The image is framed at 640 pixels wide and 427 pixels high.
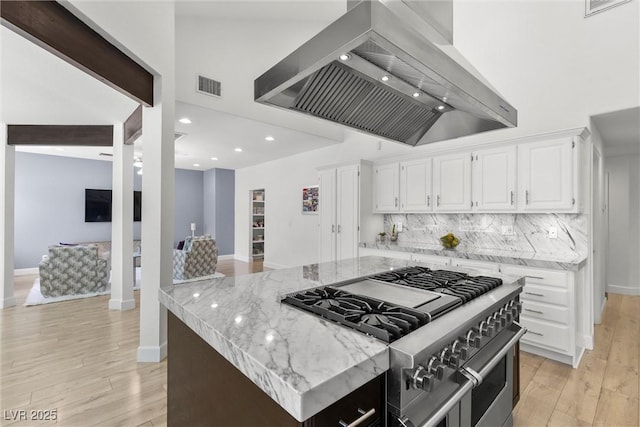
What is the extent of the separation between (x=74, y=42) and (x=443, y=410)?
2823 millimetres

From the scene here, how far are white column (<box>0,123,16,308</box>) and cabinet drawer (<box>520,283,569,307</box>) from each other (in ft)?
21.4

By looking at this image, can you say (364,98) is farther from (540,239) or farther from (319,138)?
(319,138)

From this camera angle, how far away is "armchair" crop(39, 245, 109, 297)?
4535 millimetres

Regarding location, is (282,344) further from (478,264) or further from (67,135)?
(67,135)

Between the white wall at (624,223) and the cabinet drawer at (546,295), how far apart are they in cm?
358

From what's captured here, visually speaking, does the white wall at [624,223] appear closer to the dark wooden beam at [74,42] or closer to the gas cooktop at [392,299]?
the gas cooktop at [392,299]

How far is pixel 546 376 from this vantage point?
252 cm

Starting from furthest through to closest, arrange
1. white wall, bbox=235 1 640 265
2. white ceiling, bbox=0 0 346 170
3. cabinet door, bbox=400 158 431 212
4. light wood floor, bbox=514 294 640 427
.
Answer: cabinet door, bbox=400 158 431 212 < white wall, bbox=235 1 640 265 < white ceiling, bbox=0 0 346 170 < light wood floor, bbox=514 294 640 427

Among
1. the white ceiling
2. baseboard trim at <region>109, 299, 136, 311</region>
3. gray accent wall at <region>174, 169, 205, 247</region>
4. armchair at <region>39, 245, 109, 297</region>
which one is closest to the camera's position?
the white ceiling

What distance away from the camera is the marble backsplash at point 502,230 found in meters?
3.16

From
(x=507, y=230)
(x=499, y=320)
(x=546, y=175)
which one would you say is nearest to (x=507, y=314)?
(x=499, y=320)

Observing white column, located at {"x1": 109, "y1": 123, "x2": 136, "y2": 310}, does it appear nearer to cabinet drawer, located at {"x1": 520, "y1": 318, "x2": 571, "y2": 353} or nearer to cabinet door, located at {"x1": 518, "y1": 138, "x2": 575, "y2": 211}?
cabinet drawer, located at {"x1": 520, "y1": 318, "x2": 571, "y2": 353}

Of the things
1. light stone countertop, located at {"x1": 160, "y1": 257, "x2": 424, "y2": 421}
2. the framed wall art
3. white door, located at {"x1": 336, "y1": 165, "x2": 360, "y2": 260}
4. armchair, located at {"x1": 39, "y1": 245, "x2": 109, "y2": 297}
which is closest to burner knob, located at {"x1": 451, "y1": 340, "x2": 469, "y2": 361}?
light stone countertop, located at {"x1": 160, "y1": 257, "x2": 424, "y2": 421}

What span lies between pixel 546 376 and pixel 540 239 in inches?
58.5
